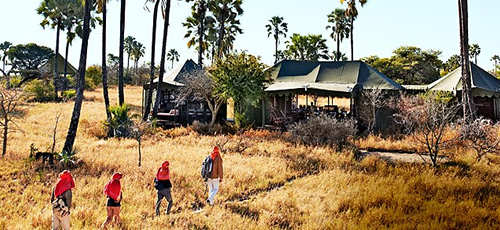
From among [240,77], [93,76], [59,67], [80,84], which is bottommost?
[80,84]

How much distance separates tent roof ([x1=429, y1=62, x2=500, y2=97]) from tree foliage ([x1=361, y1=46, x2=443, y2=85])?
1716 centimetres

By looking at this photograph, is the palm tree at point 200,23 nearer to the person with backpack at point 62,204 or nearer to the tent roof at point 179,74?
the tent roof at point 179,74

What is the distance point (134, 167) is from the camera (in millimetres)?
10383

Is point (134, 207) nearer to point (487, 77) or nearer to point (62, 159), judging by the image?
point (62, 159)

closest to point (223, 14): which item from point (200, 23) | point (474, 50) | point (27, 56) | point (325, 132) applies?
point (200, 23)

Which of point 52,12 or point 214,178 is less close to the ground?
point 52,12

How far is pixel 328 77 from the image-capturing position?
21.1 meters

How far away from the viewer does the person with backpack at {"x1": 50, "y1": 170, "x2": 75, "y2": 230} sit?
576 centimetres

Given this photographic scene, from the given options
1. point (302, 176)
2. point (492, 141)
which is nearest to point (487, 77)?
point (492, 141)

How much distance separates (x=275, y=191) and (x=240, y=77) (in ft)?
33.3

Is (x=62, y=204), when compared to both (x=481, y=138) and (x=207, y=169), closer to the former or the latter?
(x=207, y=169)

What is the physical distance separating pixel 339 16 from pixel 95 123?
3254 centimetres

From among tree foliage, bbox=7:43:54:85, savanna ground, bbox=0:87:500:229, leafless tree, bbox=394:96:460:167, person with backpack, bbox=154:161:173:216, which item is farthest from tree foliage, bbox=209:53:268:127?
tree foliage, bbox=7:43:54:85

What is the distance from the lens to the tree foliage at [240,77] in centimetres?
1791
